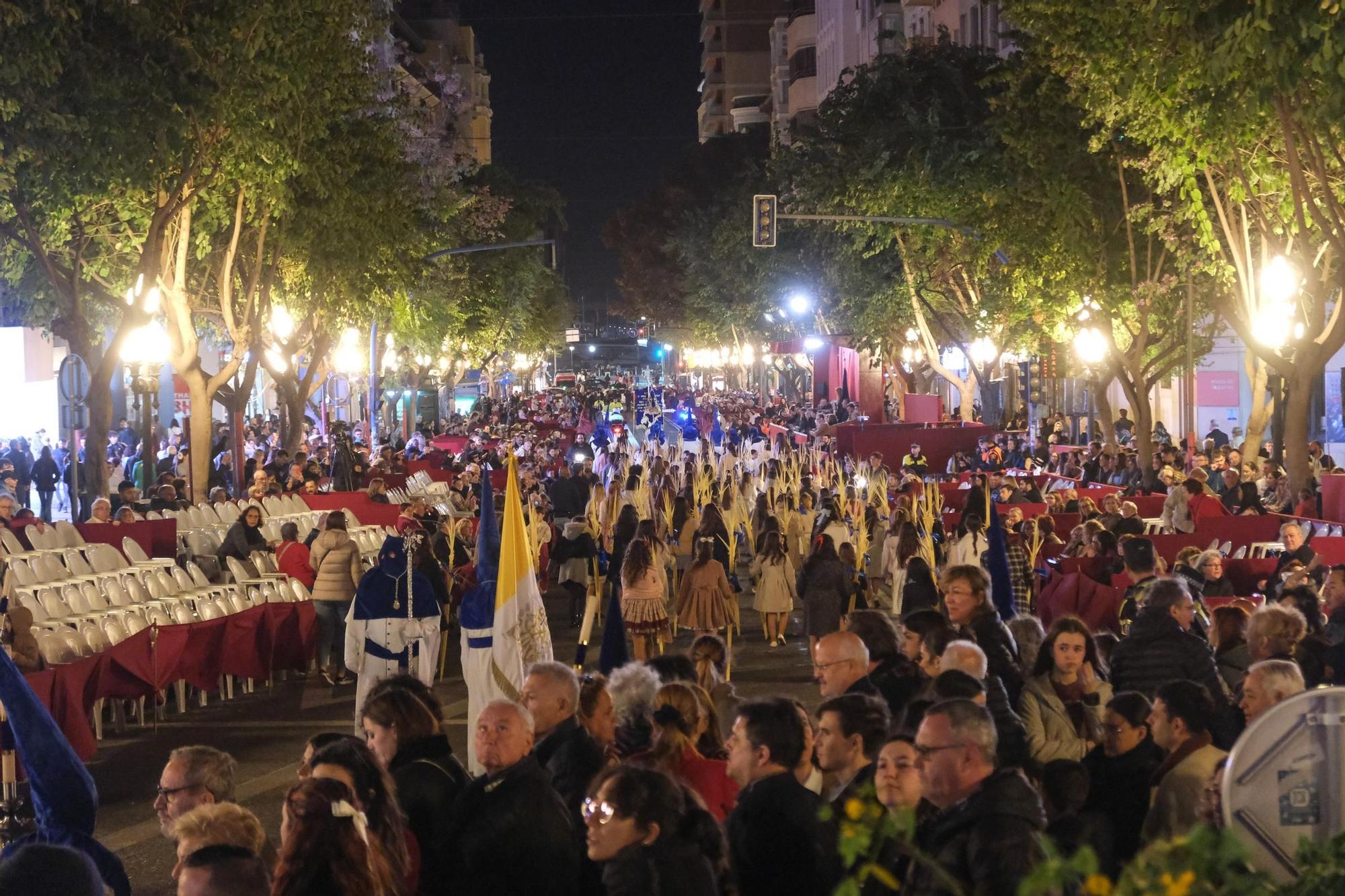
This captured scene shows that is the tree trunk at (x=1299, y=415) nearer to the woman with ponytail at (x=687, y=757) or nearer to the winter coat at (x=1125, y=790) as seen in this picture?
the winter coat at (x=1125, y=790)

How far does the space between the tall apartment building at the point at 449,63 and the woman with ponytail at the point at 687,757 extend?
→ 70.0 metres

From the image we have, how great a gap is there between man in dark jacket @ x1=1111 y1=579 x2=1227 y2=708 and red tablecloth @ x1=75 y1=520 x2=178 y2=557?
42.8ft

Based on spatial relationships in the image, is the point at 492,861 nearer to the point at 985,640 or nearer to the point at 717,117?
the point at 985,640

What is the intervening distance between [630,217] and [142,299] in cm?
8064

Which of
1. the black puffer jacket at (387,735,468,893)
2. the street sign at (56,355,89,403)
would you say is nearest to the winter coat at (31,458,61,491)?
the street sign at (56,355,89,403)

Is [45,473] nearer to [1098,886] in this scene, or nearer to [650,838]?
[650,838]

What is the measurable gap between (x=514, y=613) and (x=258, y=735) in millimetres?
3637

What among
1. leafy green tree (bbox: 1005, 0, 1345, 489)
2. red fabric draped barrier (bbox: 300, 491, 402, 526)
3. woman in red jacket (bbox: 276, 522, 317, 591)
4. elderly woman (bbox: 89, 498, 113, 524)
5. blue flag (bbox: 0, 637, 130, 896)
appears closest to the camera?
blue flag (bbox: 0, 637, 130, 896)

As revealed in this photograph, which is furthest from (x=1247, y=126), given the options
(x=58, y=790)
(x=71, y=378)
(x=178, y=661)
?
(x=71, y=378)

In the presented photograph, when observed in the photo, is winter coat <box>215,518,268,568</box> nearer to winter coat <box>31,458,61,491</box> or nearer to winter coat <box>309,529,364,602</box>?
winter coat <box>309,529,364,602</box>

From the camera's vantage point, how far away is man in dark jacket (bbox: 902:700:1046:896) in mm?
4746

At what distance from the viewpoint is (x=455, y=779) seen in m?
6.47

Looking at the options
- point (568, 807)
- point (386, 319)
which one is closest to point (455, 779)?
point (568, 807)

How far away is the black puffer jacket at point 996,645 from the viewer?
854 centimetres
